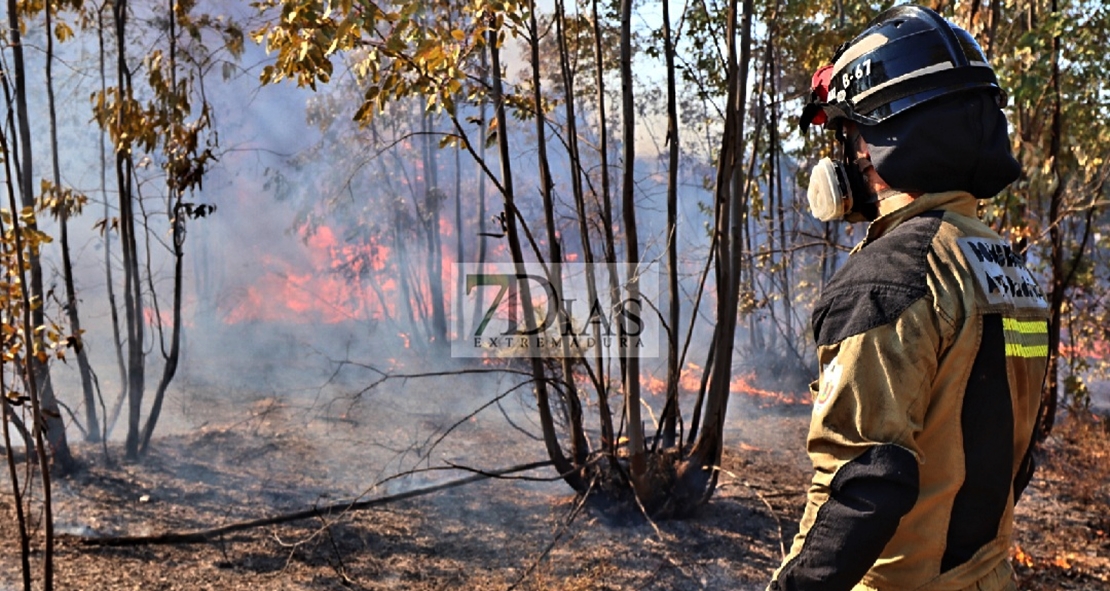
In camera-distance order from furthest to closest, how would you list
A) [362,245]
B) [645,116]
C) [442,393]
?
[362,245] → [442,393] → [645,116]

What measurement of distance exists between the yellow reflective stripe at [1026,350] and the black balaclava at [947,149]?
1.04 ft

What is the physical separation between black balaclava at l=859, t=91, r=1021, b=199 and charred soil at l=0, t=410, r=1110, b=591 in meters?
2.79

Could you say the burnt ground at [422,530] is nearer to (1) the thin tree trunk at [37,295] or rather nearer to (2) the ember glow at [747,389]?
(1) the thin tree trunk at [37,295]

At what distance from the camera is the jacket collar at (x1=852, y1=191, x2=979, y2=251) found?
1.65 metres

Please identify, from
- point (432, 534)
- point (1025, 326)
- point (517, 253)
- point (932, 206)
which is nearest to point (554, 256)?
point (517, 253)

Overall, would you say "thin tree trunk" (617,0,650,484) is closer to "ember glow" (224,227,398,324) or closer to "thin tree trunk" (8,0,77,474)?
"thin tree trunk" (8,0,77,474)

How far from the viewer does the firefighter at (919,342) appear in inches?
57.7

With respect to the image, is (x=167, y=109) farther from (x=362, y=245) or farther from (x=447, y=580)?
(x=362, y=245)

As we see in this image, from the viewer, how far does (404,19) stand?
3188 millimetres

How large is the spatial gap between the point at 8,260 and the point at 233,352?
8920 millimetres

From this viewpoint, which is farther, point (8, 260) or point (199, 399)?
point (199, 399)

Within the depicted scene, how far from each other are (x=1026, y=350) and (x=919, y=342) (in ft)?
0.89

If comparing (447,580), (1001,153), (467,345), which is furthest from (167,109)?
(467,345)

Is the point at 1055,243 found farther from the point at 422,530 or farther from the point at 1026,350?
the point at 1026,350
